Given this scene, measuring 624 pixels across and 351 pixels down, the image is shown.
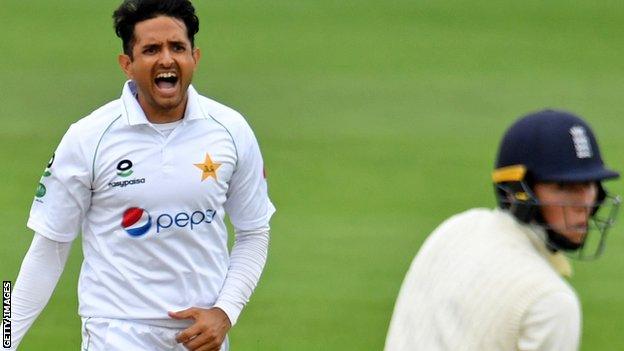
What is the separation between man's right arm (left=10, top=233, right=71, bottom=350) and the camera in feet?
18.1

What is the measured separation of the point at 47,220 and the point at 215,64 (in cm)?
850

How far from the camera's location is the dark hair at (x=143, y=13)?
5617 mm

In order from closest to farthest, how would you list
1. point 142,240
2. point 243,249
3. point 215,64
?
point 142,240 < point 243,249 < point 215,64

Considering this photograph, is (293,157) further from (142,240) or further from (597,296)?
(142,240)

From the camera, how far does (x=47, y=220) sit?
17.8 ft

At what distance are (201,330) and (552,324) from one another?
6.62 ft

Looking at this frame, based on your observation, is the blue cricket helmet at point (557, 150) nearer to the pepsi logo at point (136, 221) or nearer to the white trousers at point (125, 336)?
the pepsi logo at point (136, 221)

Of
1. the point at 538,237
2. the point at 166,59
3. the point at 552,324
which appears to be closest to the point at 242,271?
the point at 166,59

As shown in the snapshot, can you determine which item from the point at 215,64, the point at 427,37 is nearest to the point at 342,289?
the point at 215,64

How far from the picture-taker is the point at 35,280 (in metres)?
5.54

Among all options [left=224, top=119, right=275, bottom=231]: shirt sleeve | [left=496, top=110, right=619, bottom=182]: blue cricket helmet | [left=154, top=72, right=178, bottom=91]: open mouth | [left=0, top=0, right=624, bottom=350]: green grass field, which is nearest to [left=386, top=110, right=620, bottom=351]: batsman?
[left=496, top=110, right=619, bottom=182]: blue cricket helmet

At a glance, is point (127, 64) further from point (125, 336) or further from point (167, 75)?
point (125, 336)

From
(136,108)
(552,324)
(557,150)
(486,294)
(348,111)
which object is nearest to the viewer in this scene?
(552,324)

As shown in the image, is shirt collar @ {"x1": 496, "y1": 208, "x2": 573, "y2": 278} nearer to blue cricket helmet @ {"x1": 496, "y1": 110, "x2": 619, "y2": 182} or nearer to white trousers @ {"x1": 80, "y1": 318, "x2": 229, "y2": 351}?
blue cricket helmet @ {"x1": 496, "y1": 110, "x2": 619, "y2": 182}
